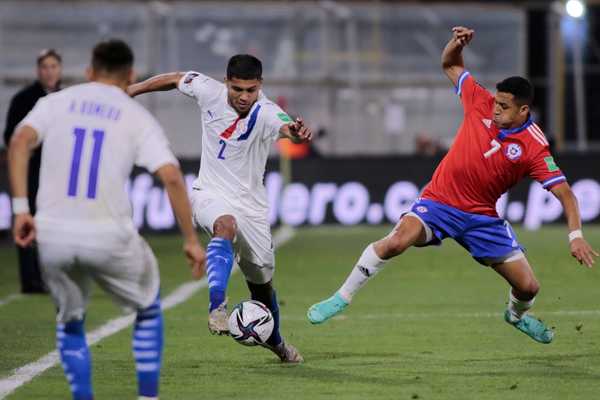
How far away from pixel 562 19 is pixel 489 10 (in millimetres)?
4999

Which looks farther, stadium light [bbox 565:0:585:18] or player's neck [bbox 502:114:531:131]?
stadium light [bbox 565:0:585:18]

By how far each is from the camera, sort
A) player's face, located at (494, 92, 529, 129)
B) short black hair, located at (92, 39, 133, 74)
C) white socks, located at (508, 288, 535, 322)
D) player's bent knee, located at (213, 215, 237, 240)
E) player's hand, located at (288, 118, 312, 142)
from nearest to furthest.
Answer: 1. short black hair, located at (92, 39, 133, 74)
2. player's hand, located at (288, 118, 312, 142)
3. player's bent knee, located at (213, 215, 237, 240)
4. player's face, located at (494, 92, 529, 129)
5. white socks, located at (508, 288, 535, 322)

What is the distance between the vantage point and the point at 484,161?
978 centimetres

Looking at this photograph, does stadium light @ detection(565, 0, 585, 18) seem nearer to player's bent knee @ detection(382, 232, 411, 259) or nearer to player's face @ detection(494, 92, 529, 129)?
player's face @ detection(494, 92, 529, 129)

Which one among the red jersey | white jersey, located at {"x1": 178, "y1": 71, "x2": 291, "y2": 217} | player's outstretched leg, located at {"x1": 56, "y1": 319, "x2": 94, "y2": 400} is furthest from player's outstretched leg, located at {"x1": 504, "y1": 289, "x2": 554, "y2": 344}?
player's outstretched leg, located at {"x1": 56, "y1": 319, "x2": 94, "y2": 400}

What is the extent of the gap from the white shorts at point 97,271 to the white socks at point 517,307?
3.53 meters

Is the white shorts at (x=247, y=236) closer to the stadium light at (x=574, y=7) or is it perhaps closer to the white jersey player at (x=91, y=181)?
the white jersey player at (x=91, y=181)

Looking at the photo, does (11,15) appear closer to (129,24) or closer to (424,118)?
(129,24)

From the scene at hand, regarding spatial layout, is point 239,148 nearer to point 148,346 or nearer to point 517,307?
point 517,307

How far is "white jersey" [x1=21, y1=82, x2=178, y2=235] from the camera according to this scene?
680 centimetres

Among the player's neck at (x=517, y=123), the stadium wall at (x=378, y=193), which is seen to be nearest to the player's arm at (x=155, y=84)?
the player's neck at (x=517, y=123)

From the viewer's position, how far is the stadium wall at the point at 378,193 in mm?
23141

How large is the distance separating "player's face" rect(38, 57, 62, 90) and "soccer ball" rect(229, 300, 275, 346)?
4970 millimetres

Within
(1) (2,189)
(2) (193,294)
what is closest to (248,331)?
(2) (193,294)
